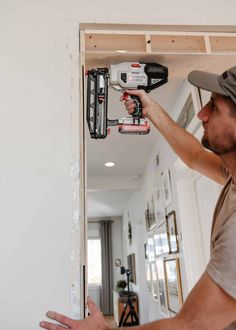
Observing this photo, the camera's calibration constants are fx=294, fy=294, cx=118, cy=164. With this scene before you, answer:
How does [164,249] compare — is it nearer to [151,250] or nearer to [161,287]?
[161,287]

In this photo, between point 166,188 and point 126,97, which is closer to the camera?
point 126,97

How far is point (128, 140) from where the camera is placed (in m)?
2.86

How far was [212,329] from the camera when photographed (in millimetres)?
640

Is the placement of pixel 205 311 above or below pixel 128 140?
below

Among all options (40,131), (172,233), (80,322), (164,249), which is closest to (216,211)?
(80,322)

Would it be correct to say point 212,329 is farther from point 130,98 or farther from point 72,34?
point 72,34

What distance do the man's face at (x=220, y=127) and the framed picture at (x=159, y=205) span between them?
1.85 metres

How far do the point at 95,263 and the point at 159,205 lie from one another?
498 cm

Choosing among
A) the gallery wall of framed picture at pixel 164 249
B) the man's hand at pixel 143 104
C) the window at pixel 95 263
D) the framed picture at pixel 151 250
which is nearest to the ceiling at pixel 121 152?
the gallery wall of framed picture at pixel 164 249

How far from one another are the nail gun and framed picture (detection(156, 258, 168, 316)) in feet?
6.70

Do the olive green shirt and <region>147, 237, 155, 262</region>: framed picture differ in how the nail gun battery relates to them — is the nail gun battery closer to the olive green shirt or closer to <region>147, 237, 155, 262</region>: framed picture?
the olive green shirt

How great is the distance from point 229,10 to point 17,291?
137 centimetres

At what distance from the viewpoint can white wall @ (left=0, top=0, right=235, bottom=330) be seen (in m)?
0.89

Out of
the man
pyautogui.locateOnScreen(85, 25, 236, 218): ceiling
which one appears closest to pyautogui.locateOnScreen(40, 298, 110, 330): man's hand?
the man
